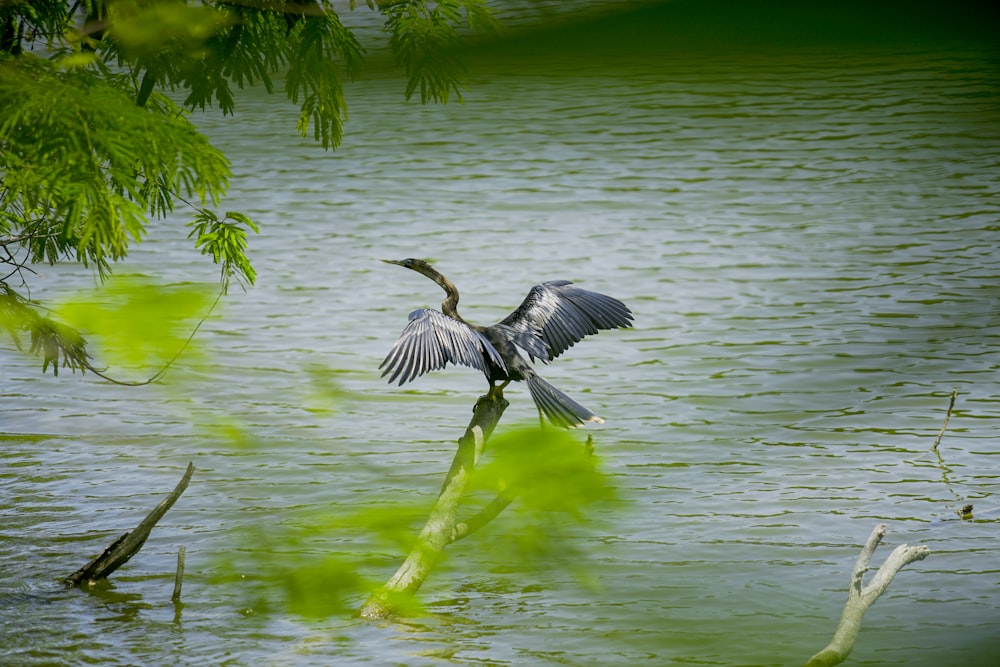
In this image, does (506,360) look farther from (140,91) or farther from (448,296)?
(140,91)

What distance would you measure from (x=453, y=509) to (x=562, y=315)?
95cm

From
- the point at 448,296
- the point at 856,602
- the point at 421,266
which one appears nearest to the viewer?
the point at 856,602

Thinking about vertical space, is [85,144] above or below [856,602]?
above

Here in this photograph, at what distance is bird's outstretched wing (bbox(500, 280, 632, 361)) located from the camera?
4.61 meters

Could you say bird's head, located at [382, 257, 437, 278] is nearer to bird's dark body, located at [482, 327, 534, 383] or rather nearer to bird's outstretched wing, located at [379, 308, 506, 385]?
bird's dark body, located at [482, 327, 534, 383]

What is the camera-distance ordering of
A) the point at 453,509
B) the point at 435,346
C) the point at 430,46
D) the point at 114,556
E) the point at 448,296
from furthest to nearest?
the point at 114,556 < the point at 448,296 < the point at 453,509 < the point at 435,346 < the point at 430,46

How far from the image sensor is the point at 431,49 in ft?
7.67

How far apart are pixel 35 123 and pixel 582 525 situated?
4.47 meters

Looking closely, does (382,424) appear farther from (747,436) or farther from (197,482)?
(747,436)

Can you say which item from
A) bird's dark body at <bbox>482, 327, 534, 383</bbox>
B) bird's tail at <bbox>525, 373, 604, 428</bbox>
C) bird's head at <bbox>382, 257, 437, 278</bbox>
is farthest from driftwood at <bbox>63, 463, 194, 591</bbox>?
bird's tail at <bbox>525, 373, 604, 428</bbox>

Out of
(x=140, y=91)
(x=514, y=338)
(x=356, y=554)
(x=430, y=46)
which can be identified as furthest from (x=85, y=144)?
(x=356, y=554)

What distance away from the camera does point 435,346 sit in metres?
3.87

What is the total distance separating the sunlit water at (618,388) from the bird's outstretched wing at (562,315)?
1125 millimetres

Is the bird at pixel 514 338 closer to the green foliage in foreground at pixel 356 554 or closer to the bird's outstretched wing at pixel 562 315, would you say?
the bird's outstretched wing at pixel 562 315
